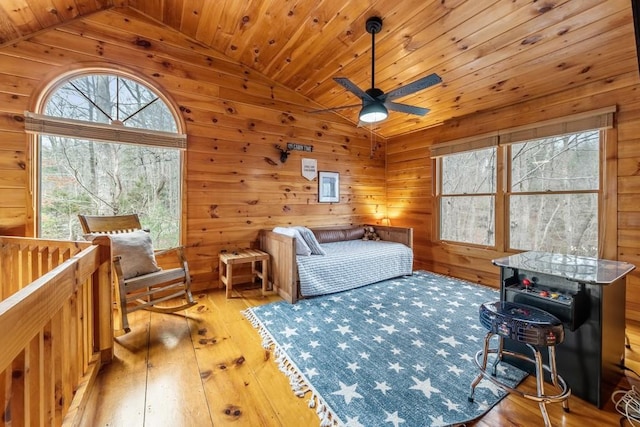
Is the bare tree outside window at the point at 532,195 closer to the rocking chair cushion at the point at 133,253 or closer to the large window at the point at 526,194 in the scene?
the large window at the point at 526,194

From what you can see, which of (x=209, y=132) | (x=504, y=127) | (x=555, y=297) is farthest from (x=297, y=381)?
(x=504, y=127)

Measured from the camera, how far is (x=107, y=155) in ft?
9.70

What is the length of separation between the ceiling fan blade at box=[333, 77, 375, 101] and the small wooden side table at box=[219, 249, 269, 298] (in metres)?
2.09

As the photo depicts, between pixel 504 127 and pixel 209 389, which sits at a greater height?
pixel 504 127

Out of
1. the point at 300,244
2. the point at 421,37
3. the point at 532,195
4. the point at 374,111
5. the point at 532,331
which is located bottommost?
the point at 532,331

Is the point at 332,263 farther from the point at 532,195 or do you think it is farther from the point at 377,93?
the point at 532,195

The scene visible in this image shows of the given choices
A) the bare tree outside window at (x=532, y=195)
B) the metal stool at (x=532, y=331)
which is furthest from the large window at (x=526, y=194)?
the metal stool at (x=532, y=331)

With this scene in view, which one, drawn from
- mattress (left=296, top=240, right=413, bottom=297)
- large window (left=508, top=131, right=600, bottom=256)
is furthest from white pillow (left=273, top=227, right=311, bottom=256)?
large window (left=508, top=131, right=600, bottom=256)

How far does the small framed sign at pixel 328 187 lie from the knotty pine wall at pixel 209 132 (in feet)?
0.34

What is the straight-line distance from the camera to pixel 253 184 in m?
3.75

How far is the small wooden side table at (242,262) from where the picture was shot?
3086mm

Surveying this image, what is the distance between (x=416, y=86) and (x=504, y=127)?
6.66 ft

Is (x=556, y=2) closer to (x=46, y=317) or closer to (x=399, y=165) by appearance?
(x=399, y=165)

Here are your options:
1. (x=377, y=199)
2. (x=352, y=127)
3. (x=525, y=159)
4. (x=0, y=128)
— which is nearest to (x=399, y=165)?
(x=377, y=199)
